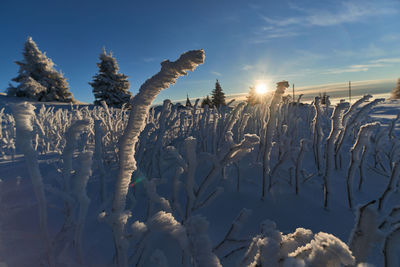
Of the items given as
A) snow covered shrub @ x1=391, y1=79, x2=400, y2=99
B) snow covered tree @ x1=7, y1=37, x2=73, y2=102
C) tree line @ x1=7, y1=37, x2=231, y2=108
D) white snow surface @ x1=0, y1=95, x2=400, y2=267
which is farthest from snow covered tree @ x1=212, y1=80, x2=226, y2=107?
white snow surface @ x1=0, y1=95, x2=400, y2=267

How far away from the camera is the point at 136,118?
683 millimetres

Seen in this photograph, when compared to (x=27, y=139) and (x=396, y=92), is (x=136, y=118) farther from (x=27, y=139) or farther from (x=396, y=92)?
(x=396, y=92)

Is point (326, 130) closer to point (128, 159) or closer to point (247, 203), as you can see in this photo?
point (247, 203)

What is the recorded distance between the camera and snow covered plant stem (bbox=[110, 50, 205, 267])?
62cm

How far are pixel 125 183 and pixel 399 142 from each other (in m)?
3.21

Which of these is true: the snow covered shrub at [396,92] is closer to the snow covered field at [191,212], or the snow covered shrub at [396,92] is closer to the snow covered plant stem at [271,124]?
the snow covered field at [191,212]

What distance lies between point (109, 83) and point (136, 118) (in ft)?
72.3

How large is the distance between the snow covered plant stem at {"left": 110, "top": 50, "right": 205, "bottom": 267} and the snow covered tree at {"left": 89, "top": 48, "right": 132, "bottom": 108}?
20831mm

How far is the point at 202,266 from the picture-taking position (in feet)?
1.70

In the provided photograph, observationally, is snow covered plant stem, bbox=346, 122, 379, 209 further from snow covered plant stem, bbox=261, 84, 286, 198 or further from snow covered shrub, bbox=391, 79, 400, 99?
snow covered shrub, bbox=391, 79, 400, 99

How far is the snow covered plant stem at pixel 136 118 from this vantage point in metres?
0.62

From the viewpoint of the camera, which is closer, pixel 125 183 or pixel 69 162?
pixel 125 183

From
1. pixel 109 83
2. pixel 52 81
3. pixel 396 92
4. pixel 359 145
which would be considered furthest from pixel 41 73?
pixel 396 92

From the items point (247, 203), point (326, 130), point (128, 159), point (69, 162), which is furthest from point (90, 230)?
point (326, 130)
